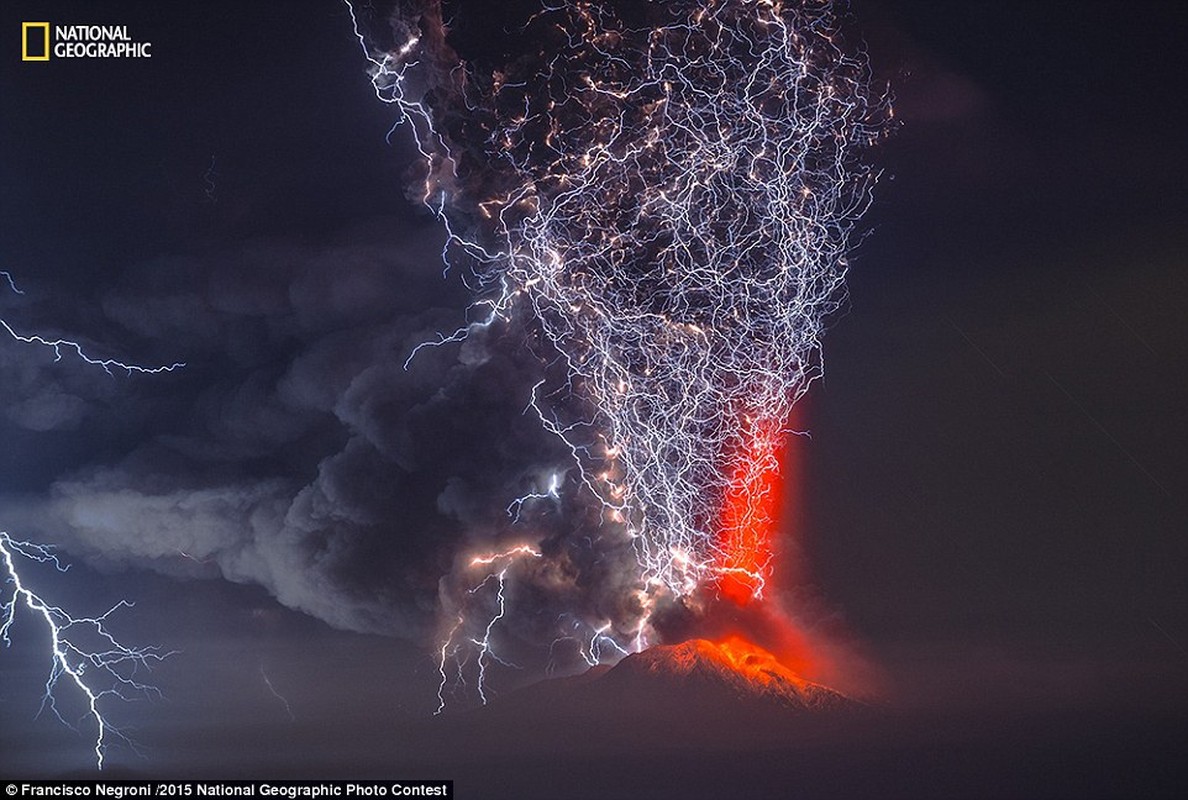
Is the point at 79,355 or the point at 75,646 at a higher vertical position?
the point at 79,355

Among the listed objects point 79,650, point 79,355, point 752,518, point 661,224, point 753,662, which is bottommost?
point 753,662

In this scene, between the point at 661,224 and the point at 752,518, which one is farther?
the point at 752,518

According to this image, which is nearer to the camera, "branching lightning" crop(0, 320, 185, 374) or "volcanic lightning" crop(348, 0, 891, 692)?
"volcanic lightning" crop(348, 0, 891, 692)

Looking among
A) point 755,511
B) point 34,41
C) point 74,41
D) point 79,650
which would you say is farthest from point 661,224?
point 79,650

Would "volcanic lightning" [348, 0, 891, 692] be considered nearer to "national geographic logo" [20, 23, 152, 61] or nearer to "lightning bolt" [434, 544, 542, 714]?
"lightning bolt" [434, 544, 542, 714]

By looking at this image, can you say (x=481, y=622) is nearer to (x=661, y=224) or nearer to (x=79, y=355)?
(x=661, y=224)

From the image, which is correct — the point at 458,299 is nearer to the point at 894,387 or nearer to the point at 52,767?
the point at 894,387

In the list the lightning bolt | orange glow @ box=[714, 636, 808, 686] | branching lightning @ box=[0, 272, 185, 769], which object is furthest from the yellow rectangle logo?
orange glow @ box=[714, 636, 808, 686]
